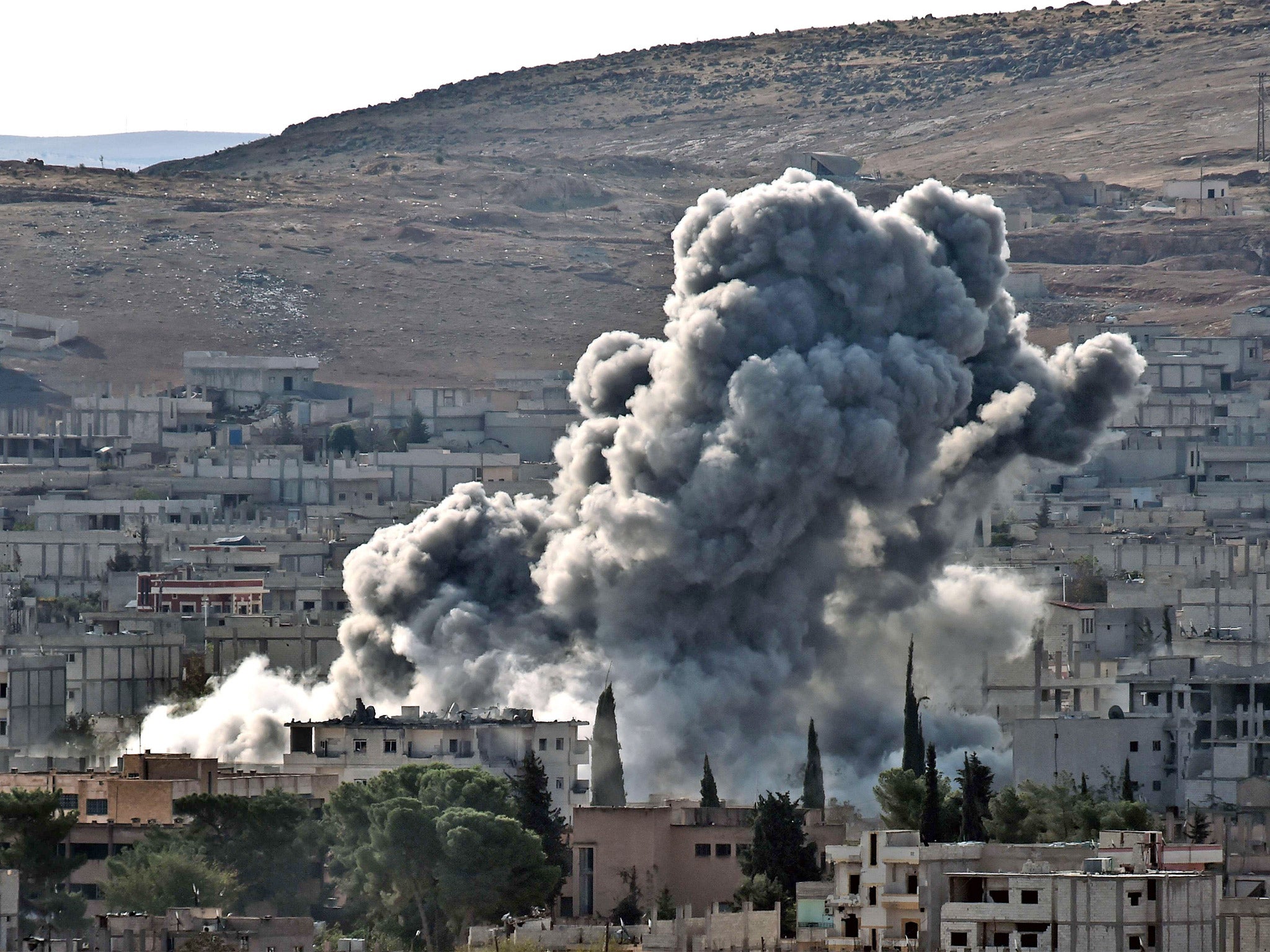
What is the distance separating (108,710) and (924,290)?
21275mm

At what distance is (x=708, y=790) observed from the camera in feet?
217

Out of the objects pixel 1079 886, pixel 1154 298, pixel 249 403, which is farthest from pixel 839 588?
pixel 1154 298

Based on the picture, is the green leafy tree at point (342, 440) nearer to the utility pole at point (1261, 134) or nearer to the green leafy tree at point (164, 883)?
the utility pole at point (1261, 134)

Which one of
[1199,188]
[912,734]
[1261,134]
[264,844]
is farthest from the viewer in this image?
[1261,134]

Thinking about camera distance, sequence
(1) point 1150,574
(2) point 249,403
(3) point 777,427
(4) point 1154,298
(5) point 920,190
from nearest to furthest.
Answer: (3) point 777,427
(5) point 920,190
(1) point 1150,574
(2) point 249,403
(4) point 1154,298

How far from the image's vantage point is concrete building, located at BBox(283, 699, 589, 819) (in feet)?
243

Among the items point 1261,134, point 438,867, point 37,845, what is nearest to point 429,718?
point 37,845

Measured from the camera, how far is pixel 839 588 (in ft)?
270

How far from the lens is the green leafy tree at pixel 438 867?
58375 millimetres

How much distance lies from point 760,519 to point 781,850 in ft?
70.7

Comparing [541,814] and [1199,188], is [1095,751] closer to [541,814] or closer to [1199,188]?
[541,814]

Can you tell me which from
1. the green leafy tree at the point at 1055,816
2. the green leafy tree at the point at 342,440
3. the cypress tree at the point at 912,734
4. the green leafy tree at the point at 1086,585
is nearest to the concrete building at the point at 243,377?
the green leafy tree at the point at 342,440

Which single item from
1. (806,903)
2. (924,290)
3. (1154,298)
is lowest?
(806,903)

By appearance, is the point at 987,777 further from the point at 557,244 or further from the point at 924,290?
the point at 557,244
